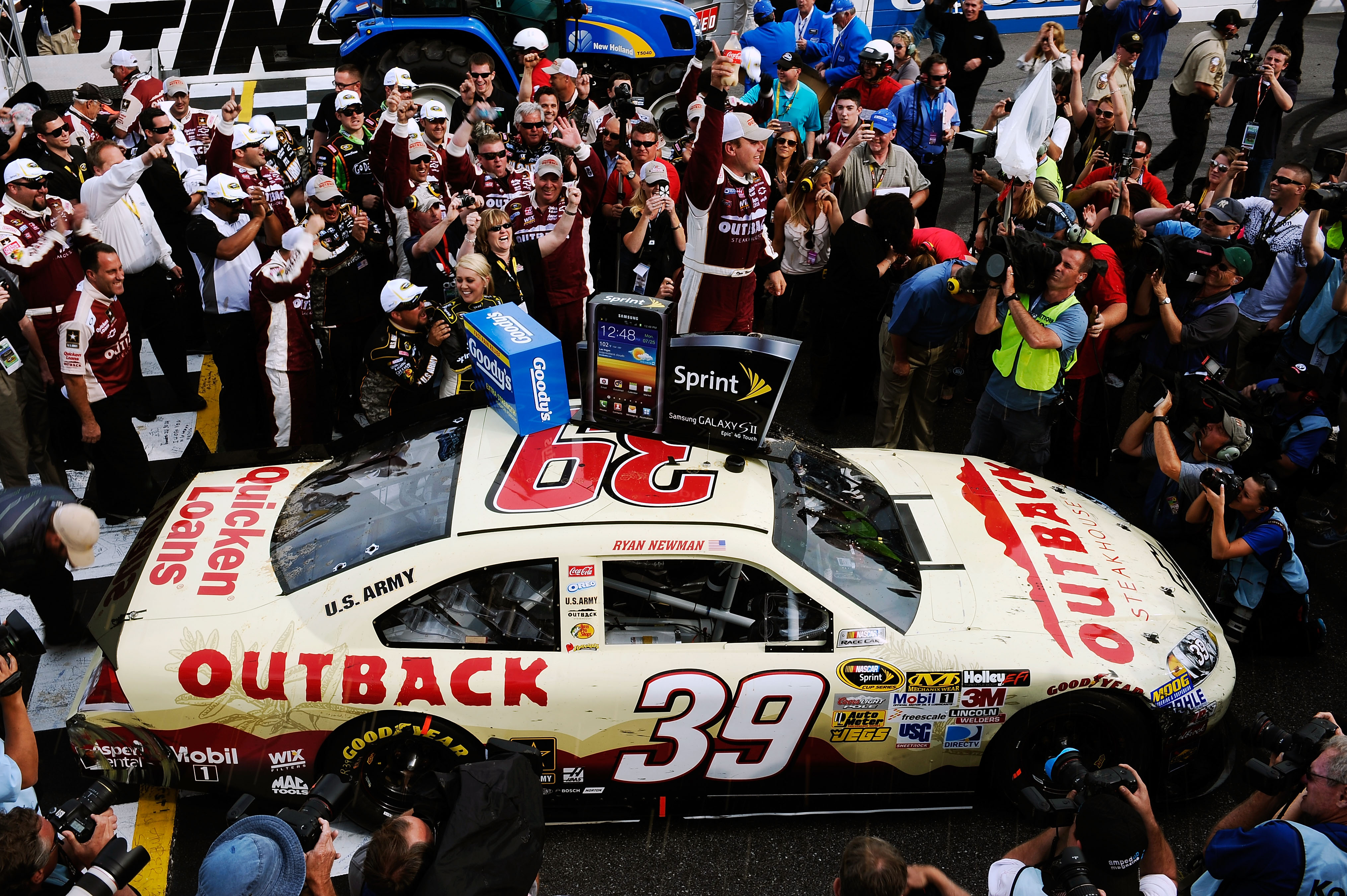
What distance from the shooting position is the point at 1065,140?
26.5 ft

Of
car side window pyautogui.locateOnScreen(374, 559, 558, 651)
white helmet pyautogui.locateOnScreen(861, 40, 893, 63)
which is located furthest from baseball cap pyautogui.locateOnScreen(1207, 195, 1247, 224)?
car side window pyautogui.locateOnScreen(374, 559, 558, 651)

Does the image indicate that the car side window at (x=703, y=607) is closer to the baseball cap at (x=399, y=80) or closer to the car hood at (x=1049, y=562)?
the car hood at (x=1049, y=562)

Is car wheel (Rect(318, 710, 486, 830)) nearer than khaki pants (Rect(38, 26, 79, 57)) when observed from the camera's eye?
Yes

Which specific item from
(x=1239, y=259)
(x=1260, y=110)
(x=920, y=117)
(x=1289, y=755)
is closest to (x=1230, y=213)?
(x=1239, y=259)

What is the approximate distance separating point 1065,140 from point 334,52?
10296 mm

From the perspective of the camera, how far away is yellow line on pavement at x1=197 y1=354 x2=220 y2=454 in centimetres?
735

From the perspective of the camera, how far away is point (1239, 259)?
627cm

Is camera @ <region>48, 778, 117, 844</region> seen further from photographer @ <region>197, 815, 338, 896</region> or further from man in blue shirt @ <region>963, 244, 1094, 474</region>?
man in blue shirt @ <region>963, 244, 1094, 474</region>

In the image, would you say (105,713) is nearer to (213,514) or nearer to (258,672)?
(258,672)

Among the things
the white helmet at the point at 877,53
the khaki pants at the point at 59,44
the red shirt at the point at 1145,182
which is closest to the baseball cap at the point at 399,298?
the red shirt at the point at 1145,182

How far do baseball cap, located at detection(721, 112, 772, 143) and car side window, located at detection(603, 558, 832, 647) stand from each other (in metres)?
3.18

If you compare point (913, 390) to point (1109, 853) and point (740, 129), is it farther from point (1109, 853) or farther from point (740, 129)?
point (1109, 853)

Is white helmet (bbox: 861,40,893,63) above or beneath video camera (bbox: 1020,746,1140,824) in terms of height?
above

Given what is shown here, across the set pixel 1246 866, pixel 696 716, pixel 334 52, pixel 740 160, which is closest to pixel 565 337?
pixel 740 160
